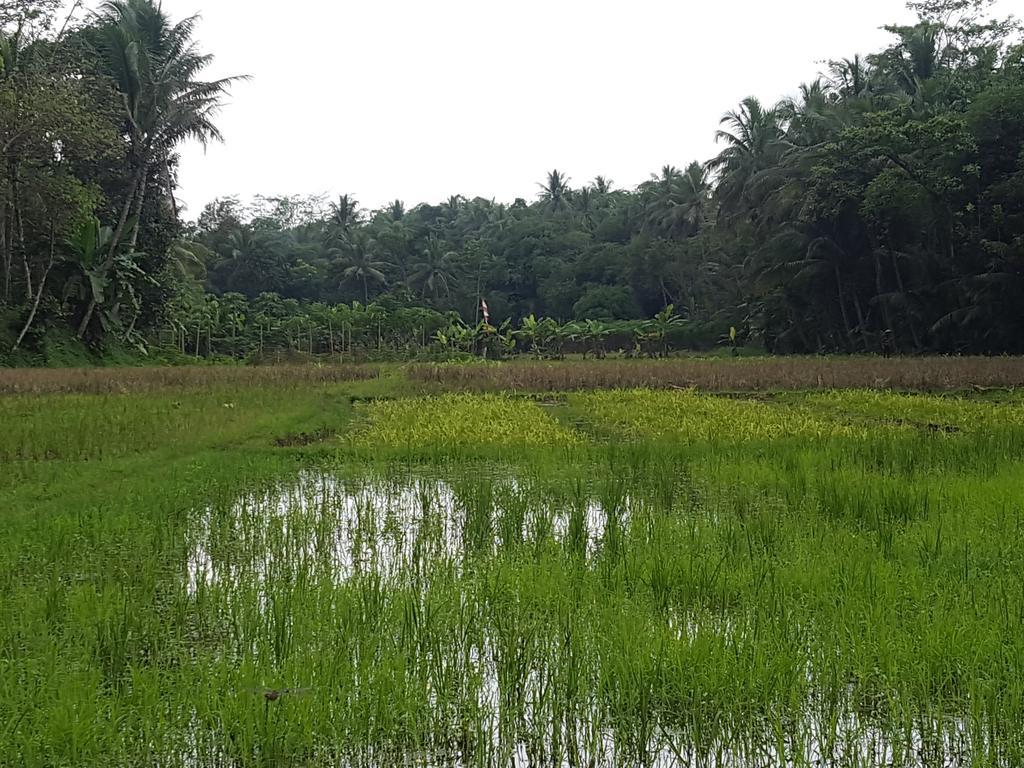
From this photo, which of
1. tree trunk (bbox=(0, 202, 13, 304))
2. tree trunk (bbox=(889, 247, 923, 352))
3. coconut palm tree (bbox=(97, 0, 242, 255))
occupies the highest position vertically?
coconut palm tree (bbox=(97, 0, 242, 255))

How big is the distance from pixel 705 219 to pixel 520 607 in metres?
34.9

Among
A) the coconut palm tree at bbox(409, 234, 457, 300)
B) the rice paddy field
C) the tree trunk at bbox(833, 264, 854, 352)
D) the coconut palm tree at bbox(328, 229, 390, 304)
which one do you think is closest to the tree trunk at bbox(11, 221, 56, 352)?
the rice paddy field

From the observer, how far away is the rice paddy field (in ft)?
8.08

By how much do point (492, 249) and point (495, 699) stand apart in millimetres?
43680

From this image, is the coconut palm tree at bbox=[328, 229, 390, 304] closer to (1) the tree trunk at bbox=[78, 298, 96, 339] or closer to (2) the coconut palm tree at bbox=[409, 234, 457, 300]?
(2) the coconut palm tree at bbox=[409, 234, 457, 300]

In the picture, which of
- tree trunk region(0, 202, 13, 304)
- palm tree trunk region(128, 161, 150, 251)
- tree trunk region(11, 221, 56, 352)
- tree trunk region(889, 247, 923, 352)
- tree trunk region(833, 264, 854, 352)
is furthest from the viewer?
tree trunk region(833, 264, 854, 352)

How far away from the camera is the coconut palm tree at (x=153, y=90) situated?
1961cm

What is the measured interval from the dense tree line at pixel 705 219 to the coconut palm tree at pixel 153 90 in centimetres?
5

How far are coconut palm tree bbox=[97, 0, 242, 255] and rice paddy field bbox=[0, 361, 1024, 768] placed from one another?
598 inches

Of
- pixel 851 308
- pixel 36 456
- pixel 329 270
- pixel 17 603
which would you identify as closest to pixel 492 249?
pixel 329 270

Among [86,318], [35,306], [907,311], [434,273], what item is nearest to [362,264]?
[434,273]

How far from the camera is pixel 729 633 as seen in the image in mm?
3100

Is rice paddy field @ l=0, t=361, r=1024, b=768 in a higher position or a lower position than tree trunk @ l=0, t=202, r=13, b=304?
lower

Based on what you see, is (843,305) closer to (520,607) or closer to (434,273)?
(520,607)
